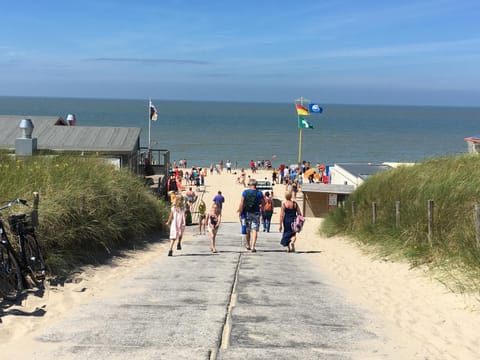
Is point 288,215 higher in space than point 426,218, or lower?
lower

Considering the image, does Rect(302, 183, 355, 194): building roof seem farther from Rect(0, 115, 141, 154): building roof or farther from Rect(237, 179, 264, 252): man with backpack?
Rect(237, 179, 264, 252): man with backpack

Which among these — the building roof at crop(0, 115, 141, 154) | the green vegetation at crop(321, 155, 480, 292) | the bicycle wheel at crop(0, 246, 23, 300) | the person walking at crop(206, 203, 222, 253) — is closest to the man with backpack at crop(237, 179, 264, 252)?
the person walking at crop(206, 203, 222, 253)

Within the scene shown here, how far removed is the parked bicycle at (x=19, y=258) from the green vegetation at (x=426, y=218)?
5.58 m

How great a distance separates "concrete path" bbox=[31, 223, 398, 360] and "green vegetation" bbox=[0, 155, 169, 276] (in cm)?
123

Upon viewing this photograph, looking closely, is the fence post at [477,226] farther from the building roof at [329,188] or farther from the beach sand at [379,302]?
the building roof at [329,188]

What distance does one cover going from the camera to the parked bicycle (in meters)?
6.79

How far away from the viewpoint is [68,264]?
8836 mm

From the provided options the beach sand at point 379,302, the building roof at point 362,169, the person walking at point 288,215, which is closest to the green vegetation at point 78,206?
the beach sand at point 379,302

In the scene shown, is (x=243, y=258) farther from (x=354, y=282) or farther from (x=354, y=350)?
(x=354, y=350)

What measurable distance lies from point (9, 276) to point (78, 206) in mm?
3105

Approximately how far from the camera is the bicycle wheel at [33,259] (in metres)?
7.33

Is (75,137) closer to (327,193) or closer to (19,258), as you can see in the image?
(327,193)

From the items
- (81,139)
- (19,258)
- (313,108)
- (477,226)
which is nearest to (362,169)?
(313,108)

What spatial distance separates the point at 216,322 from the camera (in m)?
6.11
